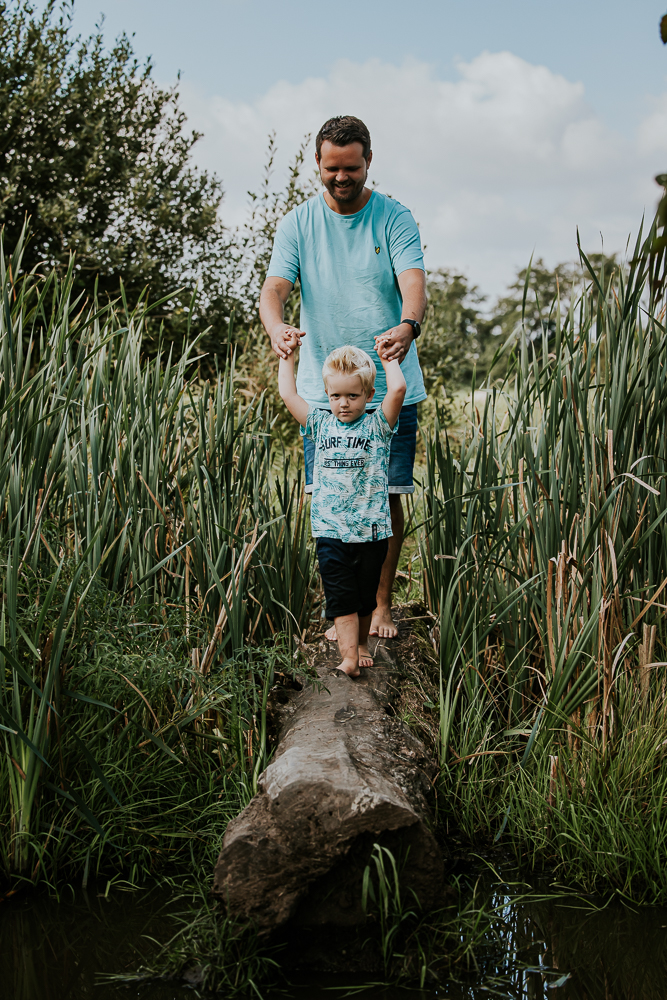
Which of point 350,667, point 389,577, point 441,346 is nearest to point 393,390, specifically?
point 389,577

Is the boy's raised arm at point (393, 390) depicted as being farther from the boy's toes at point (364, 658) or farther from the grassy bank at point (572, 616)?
the boy's toes at point (364, 658)

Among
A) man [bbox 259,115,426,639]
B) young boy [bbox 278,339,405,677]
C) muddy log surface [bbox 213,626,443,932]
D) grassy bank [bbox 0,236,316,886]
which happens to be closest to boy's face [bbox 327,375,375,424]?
young boy [bbox 278,339,405,677]

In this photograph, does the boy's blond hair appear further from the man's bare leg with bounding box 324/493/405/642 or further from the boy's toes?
the boy's toes

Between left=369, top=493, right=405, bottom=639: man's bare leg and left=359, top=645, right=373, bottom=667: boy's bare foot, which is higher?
left=369, top=493, right=405, bottom=639: man's bare leg

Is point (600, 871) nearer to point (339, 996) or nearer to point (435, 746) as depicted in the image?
point (435, 746)

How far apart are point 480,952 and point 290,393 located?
1.65 metres

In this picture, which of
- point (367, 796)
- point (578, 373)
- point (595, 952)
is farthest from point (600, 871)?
point (578, 373)

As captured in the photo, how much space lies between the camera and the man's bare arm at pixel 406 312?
2.44m

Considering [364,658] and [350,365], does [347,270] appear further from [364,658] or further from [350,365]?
[364,658]

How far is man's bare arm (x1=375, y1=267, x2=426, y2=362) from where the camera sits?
2.44 metres

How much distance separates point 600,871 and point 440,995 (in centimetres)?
70

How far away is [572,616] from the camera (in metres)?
2.41

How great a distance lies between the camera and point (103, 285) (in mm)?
7570

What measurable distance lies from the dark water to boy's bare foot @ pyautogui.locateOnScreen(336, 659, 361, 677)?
721 millimetres
